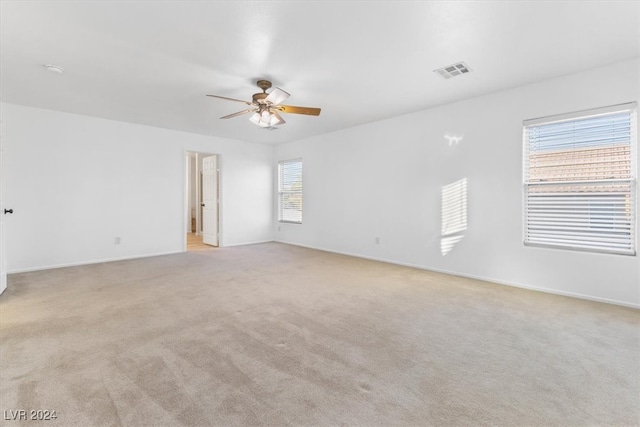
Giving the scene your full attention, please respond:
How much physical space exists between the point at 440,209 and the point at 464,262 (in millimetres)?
853

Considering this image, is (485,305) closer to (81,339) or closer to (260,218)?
(81,339)

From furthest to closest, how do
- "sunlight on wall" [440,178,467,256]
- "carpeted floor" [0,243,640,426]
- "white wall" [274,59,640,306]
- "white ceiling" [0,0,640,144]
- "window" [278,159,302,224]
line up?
"window" [278,159,302,224], "sunlight on wall" [440,178,467,256], "white wall" [274,59,640,306], "white ceiling" [0,0,640,144], "carpeted floor" [0,243,640,426]

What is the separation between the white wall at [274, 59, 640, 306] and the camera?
10.6 feet

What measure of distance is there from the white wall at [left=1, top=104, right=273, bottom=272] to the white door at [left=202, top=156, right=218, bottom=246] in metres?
0.33

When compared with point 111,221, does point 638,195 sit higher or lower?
higher

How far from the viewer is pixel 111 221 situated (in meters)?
5.22

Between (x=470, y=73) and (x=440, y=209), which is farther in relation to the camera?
(x=440, y=209)

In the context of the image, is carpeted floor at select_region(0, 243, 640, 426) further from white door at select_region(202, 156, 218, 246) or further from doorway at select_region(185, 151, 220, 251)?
white door at select_region(202, 156, 218, 246)

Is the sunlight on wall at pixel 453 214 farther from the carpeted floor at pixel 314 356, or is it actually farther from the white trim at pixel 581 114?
the white trim at pixel 581 114

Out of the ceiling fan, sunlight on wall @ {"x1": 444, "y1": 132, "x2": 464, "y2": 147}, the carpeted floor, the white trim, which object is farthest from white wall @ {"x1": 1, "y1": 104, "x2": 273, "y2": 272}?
the white trim

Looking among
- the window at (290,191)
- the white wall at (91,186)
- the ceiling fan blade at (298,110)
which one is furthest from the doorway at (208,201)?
the ceiling fan blade at (298,110)

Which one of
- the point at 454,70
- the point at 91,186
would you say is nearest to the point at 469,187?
A: the point at 454,70

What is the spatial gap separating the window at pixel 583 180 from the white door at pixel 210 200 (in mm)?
6058

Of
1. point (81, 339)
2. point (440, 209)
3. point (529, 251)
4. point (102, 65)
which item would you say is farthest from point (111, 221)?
point (529, 251)
